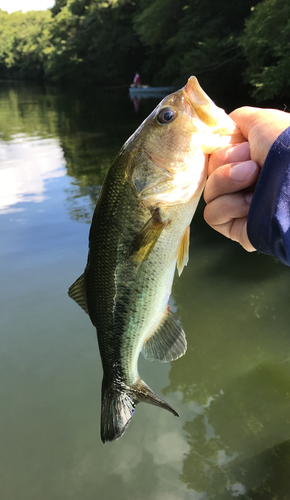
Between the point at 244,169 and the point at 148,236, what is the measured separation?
54 centimetres

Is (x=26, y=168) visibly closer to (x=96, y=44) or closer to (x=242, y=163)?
(x=242, y=163)

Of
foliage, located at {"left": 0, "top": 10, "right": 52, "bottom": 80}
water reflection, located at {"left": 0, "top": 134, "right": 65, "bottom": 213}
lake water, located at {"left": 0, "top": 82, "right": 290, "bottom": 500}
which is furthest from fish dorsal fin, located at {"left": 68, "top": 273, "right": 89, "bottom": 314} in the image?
foliage, located at {"left": 0, "top": 10, "right": 52, "bottom": 80}

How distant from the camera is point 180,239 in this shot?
186 cm

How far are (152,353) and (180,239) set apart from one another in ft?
2.16

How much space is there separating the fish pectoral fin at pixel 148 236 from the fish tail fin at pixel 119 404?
0.78 metres

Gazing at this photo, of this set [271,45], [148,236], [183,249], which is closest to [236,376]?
[183,249]

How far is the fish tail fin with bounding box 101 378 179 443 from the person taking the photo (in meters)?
2.00

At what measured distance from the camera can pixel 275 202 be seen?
170 cm

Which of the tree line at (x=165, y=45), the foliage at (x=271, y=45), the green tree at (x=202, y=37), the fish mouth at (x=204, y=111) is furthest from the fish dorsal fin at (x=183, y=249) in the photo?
the green tree at (x=202, y=37)

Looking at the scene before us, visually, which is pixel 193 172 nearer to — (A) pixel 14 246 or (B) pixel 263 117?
(B) pixel 263 117

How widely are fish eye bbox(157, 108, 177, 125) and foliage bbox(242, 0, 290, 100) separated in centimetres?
1490

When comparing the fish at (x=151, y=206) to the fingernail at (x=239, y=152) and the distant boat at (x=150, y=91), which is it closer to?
the fingernail at (x=239, y=152)

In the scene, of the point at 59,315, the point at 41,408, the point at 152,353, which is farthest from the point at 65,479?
the point at 59,315

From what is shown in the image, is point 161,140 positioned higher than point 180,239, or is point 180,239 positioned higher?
point 161,140
